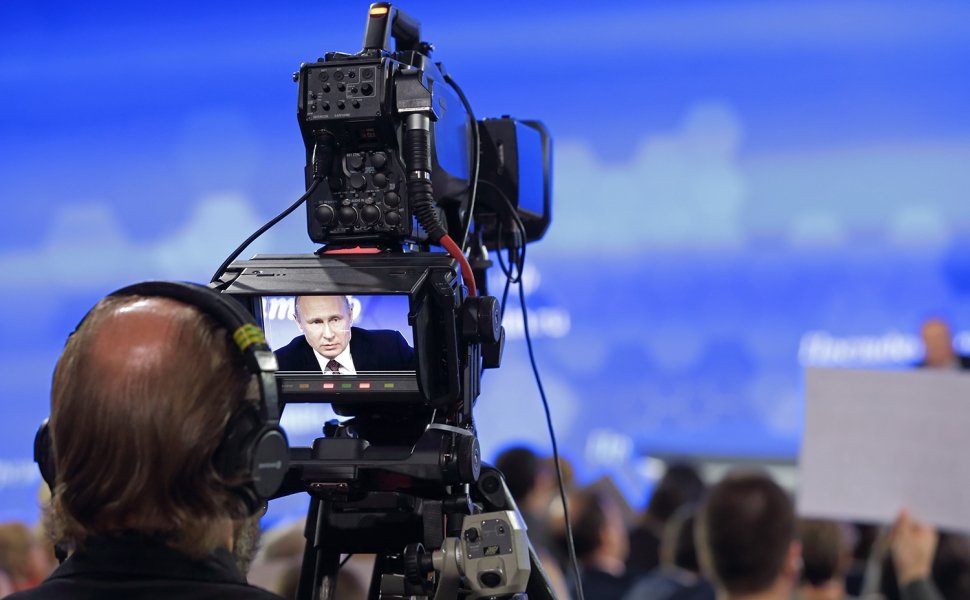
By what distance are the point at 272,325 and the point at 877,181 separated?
3.70 meters

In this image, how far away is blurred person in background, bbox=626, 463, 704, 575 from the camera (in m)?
4.01

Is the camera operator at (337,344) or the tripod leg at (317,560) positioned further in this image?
the tripod leg at (317,560)

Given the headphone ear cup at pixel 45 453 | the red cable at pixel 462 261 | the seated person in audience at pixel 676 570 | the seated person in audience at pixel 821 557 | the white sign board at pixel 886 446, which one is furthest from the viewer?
the seated person in audience at pixel 676 570

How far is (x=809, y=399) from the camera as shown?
246 cm

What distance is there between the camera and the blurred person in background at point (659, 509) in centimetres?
401

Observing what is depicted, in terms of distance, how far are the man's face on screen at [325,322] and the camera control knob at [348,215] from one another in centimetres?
16

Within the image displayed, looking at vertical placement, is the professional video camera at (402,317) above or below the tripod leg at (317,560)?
above

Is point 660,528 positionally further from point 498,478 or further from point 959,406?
point 498,478

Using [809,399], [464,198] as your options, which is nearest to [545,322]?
[809,399]

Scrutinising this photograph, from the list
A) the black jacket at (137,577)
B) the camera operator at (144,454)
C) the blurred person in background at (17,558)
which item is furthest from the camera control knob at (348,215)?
the blurred person in background at (17,558)

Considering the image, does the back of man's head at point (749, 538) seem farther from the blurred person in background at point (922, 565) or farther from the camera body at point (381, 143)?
the camera body at point (381, 143)

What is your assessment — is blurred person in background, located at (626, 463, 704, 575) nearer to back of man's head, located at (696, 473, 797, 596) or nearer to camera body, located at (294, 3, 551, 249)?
back of man's head, located at (696, 473, 797, 596)

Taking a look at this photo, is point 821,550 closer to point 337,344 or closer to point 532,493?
point 532,493

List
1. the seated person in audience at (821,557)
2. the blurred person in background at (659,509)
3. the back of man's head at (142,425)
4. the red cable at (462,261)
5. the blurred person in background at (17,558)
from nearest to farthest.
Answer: the back of man's head at (142,425)
the red cable at (462,261)
the seated person in audience at (821,557)
the blurred person in background at (17,558)
the blurred person in background at (659,509)
